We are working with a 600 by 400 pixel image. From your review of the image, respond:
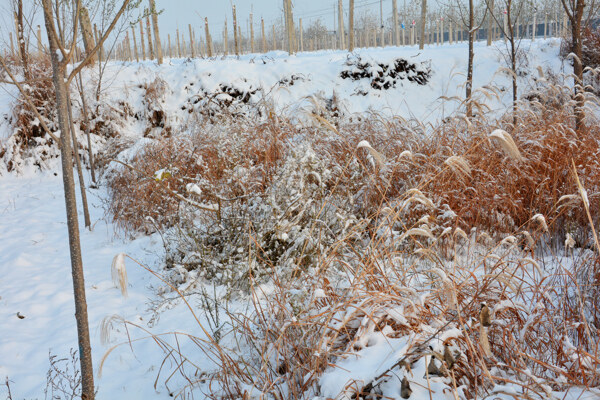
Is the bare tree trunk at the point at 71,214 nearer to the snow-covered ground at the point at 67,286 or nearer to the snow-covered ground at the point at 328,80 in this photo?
the snow-covered ground at the point at 67,286

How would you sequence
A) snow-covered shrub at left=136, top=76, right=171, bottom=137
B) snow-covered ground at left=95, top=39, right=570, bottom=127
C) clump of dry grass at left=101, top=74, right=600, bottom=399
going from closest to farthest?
clump of dry grass at left=101, top=74, right=600, bottom=399
snow-covered shrub at left=136, top=76, right=171, bottom=137
snow-covered ground at left=95, top=39, right=570, bottom=127

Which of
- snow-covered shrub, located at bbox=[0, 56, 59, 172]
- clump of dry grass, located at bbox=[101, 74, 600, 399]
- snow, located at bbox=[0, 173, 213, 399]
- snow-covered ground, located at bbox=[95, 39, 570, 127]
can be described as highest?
snow-covered ground, located at bbox=[95, 39, 570, 127]

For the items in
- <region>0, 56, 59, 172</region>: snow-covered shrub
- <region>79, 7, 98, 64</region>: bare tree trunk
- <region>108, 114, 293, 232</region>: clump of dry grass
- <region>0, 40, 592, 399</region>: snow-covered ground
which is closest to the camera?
<region>0, 40, 592, 399</region>: snow-covered ground

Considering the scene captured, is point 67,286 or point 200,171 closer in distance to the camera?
point 67,286

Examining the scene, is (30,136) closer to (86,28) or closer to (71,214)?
(86,28)

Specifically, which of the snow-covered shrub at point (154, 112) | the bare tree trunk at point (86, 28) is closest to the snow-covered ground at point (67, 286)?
the snow-covered shrub at point (154, 112)

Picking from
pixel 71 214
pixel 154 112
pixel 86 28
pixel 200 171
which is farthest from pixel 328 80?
pixel 71 214

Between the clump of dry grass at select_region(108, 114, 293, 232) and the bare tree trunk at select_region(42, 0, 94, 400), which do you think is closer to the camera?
the bare tree trunk at select_region(42, 0, 94, 400)

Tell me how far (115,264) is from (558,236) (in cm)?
296

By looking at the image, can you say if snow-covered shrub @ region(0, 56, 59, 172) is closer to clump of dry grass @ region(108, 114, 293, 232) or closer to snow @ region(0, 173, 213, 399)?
snow @ region(0, 173, 213, 399)

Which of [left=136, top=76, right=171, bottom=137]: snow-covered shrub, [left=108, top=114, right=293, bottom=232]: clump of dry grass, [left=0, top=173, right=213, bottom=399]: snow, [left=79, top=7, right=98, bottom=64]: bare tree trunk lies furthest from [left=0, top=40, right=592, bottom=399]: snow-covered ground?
[left=79, top=7, right=98, bottom=64]: bare tree trunk

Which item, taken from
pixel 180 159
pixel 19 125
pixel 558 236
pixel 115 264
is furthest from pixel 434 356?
pixel 19 125

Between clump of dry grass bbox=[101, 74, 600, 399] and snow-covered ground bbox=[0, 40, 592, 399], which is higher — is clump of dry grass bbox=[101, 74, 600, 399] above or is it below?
above

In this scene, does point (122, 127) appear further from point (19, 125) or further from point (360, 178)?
point (360, 178)
